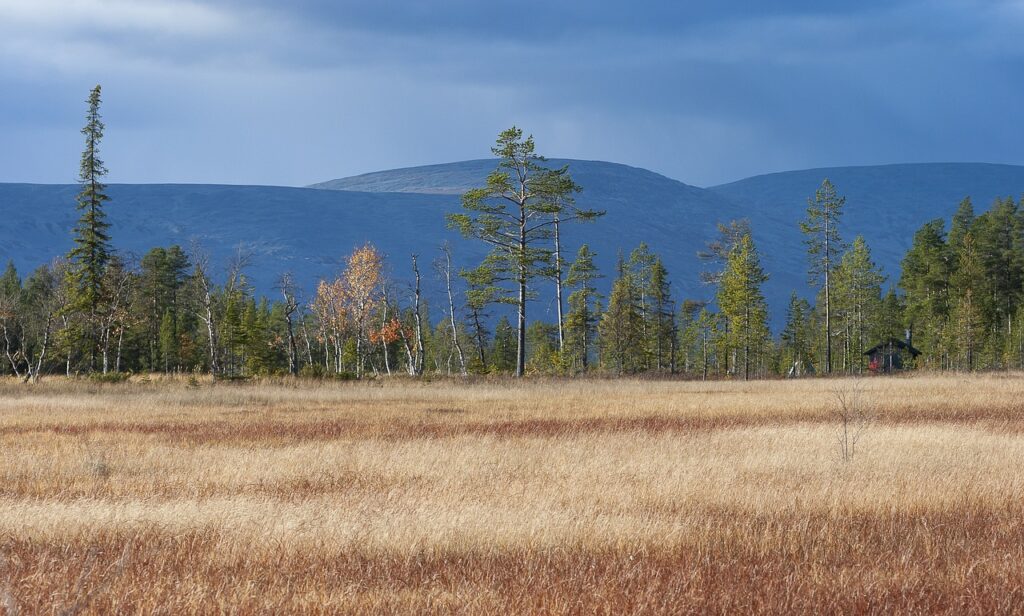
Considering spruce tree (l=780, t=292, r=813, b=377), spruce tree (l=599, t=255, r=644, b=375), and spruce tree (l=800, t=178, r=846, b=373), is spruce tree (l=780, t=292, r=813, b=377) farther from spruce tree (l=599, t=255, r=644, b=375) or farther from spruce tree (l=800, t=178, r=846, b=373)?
spruce tree (l=800, t=178, r=846, b=373)

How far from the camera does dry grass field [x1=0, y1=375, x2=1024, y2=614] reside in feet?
20.7

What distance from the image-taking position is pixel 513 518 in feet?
29.3

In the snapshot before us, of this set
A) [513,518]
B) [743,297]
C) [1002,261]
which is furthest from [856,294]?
[513,518]

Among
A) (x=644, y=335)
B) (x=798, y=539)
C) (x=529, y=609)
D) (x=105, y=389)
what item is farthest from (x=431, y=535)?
(x=644, y=335)

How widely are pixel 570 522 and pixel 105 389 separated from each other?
96.3ft

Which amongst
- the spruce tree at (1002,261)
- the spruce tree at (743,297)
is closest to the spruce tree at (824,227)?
the spruce tree at (743,297)

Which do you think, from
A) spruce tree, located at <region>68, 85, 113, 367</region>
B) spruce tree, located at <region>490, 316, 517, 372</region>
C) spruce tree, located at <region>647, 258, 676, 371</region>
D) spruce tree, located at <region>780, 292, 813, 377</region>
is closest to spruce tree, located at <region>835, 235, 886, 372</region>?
spruce tree, located at <region>780, 292, 813, 377</region>

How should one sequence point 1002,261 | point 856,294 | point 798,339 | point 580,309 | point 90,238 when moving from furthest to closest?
point 798,339, point 856,294, point 580,309, point 1002,261, point 90,238

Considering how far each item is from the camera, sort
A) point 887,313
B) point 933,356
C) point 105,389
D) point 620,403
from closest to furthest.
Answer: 1. point 620,403
2. point 105,389
3. point 933,356
4. point 887,313

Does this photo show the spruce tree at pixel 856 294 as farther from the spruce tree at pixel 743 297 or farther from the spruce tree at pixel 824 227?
the spruce tree at pixel 824 227

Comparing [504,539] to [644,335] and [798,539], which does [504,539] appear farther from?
[644,335]

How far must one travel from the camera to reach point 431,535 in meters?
8.15

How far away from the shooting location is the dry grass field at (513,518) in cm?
632

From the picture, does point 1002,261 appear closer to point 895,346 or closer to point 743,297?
point 895,346
